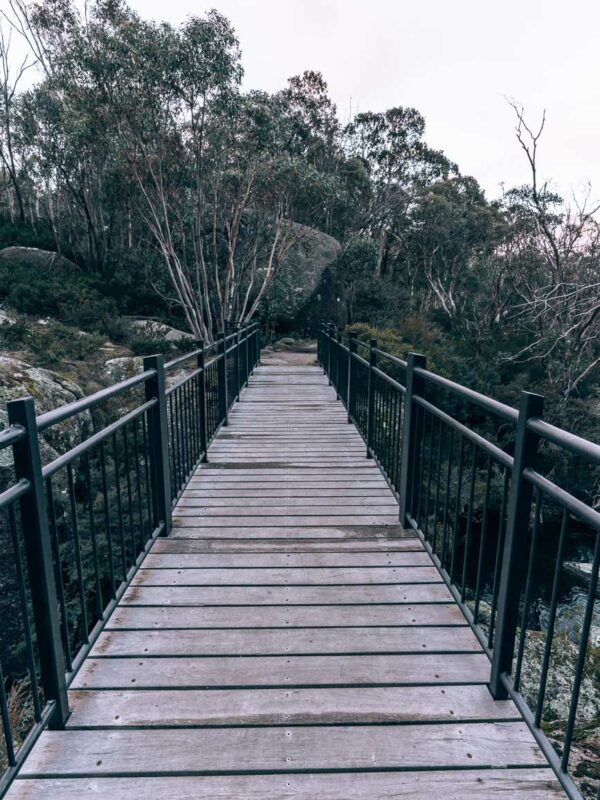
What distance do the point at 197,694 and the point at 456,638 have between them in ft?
4.44

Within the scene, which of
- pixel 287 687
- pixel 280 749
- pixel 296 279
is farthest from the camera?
pixel 296 279

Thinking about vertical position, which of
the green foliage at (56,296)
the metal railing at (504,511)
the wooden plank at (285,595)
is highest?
the green foliage at (56,296)

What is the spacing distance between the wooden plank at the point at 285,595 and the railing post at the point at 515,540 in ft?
2.70

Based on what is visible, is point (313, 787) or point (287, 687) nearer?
point (313, 787)

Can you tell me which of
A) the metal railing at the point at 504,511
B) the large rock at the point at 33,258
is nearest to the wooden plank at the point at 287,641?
the metal railing at the point at 504,511

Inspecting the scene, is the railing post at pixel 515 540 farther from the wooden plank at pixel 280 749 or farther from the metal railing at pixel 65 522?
the metal railing at pixel 65 522

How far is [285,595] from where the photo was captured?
3.05 metres

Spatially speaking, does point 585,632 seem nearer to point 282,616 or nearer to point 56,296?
point 282,616

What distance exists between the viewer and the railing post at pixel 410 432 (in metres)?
3.64

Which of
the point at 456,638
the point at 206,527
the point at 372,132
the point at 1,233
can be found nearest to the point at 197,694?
the point at 456,638

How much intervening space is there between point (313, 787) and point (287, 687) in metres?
0.49

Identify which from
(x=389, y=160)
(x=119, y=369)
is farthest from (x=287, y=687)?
(x=389, y=160)

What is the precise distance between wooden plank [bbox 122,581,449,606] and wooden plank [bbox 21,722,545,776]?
0.94m

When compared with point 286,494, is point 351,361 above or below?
above
